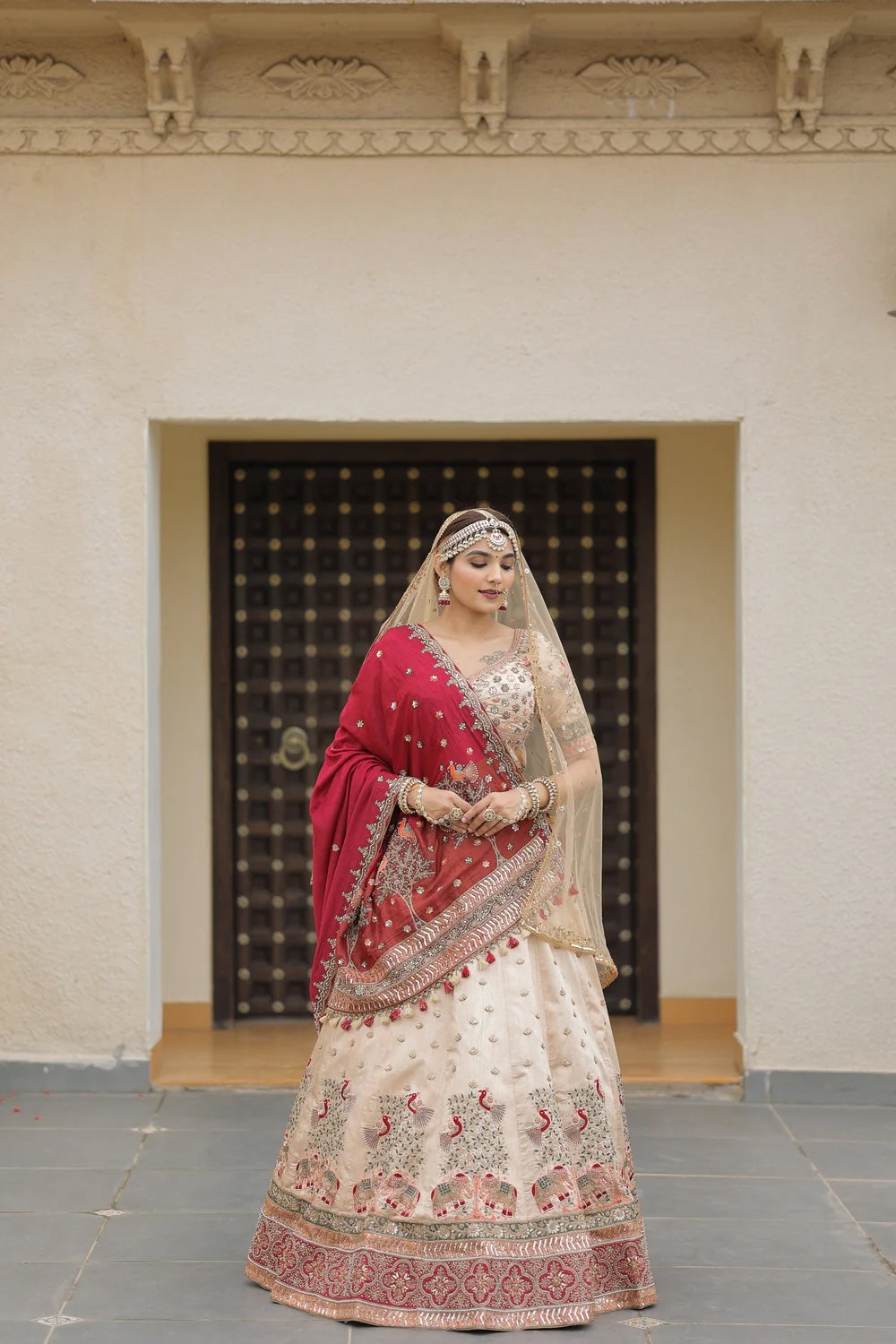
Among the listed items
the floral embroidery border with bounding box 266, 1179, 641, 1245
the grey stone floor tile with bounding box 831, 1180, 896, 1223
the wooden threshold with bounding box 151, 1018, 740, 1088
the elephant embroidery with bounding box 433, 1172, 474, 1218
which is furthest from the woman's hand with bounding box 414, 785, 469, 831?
the wooden threshold with bounding box 151, 1018, 740, 1088

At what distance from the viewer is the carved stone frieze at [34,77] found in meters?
5.87

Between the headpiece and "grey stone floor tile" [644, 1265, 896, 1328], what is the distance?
190 centimetres

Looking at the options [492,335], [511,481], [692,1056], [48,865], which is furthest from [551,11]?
[692,1056]

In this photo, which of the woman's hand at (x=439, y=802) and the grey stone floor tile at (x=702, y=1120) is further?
the grey stone floor tile at (x=702, y=1120)

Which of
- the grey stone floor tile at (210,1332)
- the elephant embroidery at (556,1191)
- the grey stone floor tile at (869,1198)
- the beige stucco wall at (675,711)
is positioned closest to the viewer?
the grey stone floor tile at (210,1332)

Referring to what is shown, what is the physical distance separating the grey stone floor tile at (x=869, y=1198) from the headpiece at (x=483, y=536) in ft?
7.24

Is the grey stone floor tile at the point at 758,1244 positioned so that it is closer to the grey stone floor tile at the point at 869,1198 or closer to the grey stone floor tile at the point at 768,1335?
the grey stone floor tile at the point at 869,1198

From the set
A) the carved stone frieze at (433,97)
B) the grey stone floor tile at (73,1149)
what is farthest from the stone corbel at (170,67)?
the grey stone floor tile at (73,1149)

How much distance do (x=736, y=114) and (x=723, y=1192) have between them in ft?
12.3

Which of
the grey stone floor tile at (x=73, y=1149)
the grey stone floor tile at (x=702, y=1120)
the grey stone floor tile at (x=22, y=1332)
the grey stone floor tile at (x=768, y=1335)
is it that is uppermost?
the grey stone floor tile at (x=22, y=1332)

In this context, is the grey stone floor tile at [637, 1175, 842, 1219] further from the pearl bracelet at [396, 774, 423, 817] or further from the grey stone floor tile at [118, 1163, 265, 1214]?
the pearl bracelet at [396, 774, 423, 817]

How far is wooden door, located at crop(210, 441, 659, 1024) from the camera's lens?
6922mm

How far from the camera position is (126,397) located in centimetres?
589

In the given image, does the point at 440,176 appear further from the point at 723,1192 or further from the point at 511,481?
the point at 723,1192
